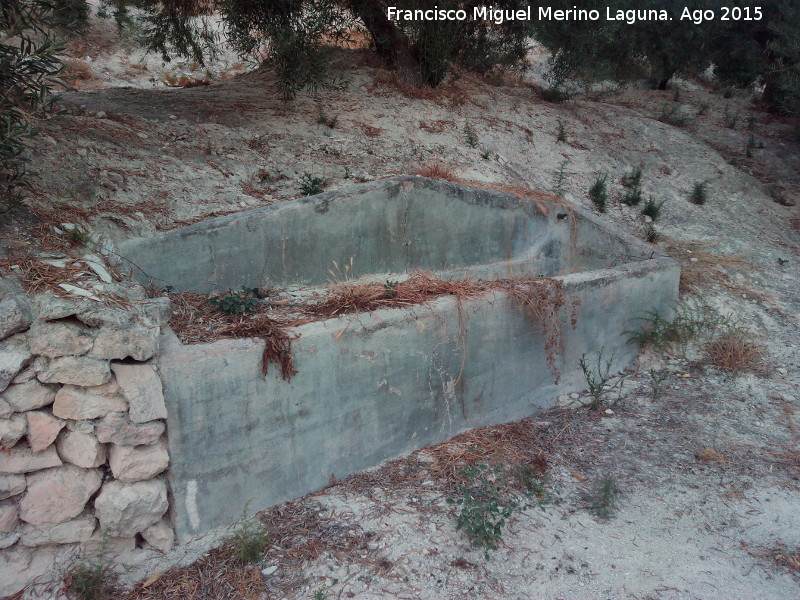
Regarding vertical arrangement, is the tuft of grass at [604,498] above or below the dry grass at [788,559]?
above

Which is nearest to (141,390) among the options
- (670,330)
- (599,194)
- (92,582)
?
(92,582)

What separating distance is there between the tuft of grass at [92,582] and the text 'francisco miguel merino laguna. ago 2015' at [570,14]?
645 centimetres

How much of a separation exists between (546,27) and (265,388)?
677cm

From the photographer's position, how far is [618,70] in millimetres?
9227

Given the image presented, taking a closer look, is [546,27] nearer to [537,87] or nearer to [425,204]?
[537,87]

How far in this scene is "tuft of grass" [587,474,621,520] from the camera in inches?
129

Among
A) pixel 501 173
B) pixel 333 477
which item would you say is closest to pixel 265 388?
pixel 333 477

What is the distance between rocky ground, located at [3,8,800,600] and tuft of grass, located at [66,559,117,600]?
168mm

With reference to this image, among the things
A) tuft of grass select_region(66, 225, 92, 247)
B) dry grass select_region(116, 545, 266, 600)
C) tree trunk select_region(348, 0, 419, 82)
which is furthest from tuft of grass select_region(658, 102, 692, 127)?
dry grass select_region(116, 545, 266, 600)

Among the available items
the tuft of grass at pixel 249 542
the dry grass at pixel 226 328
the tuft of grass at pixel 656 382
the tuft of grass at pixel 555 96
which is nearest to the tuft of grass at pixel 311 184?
the dry grass at pixel 226 328

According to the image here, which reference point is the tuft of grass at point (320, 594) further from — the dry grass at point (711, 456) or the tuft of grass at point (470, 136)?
the tuft of grass at point (470, 136)

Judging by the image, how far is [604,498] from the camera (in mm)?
3273

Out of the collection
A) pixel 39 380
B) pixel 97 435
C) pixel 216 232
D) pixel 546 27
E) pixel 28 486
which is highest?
pixel 546 27

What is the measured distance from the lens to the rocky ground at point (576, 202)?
2855 millimetres
